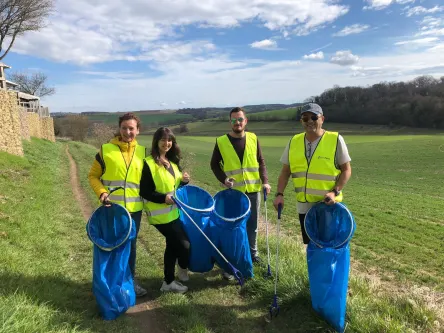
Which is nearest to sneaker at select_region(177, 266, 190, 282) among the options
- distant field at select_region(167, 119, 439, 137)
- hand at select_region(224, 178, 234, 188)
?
hand at select_region(224, 178, 234, 188)

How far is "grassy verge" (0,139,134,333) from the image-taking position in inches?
124

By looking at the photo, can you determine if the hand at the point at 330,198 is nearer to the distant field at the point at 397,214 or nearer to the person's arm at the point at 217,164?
the person's arm at the point at 217,164

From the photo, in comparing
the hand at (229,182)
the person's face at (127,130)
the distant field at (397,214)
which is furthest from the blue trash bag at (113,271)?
the distant field at (397,214)

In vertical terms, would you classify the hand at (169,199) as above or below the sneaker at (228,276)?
above

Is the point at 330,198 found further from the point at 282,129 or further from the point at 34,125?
the point at 282,129

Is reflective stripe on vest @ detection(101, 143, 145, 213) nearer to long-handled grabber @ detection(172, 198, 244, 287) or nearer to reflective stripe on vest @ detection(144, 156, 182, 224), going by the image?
reflective stripe on vest @ detection(144, 156, 182, 224)

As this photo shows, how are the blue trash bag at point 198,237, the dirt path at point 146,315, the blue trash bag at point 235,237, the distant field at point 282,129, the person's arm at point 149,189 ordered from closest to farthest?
1. the dirt path at point 146,315
2. the person's arm at point 149,189
3. the blue trash bag at point 235,237
4. the blue trash bag at point 198,237
5. the distant field at point 282,129

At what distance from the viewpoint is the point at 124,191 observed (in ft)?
13.2

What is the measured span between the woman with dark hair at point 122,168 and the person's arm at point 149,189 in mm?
64

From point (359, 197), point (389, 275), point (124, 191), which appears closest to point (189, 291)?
point (124, 191)

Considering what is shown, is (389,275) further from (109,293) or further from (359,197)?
(359,197)

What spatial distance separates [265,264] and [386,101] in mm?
77960

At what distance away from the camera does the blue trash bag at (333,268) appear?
337 cm

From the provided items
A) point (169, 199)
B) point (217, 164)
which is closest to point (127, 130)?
point (169, 199)
